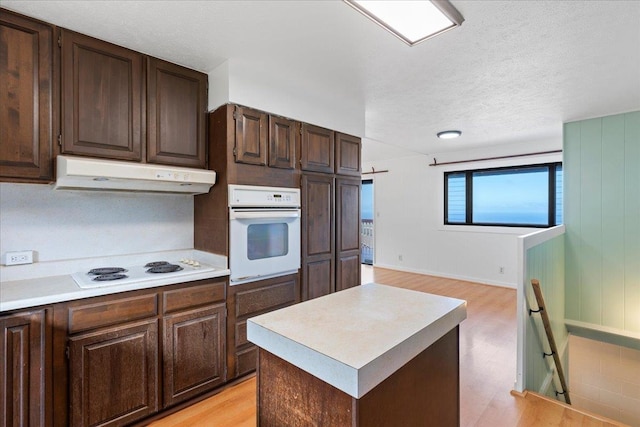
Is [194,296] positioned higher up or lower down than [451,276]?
higher up

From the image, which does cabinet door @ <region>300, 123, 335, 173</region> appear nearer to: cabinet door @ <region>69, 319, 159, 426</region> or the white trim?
cabinet door @ <region>69, 319, 159, 426</region>

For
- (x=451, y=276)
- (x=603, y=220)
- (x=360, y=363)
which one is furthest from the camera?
(x=451, y=276)

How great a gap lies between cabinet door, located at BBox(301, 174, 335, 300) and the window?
11.6ft

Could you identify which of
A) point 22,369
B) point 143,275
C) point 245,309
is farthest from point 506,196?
point 22,369

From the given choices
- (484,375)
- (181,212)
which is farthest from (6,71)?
(484,375)

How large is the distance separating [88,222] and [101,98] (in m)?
0.86

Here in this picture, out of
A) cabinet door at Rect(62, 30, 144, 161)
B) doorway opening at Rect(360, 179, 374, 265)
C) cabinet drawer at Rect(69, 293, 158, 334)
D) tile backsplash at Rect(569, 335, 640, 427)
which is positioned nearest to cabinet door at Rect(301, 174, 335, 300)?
cabinet drawer at Rect(69, 293, 158, 334)

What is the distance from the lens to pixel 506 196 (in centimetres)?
504

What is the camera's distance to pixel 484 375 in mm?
2447

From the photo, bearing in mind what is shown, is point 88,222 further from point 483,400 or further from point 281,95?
point 483,400

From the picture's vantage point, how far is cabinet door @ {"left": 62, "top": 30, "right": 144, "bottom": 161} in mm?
1815

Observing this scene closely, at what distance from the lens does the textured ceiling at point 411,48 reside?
165 centimetres

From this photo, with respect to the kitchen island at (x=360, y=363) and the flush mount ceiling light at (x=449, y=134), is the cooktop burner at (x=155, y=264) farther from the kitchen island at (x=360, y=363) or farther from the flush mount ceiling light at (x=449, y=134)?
the flush mount ceiling light at (x=449, y=134)

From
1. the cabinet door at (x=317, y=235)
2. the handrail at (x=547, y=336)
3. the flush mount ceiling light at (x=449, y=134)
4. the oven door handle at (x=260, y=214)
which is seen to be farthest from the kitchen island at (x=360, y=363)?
the flush mount ceiling light at (x=449, y=134)
